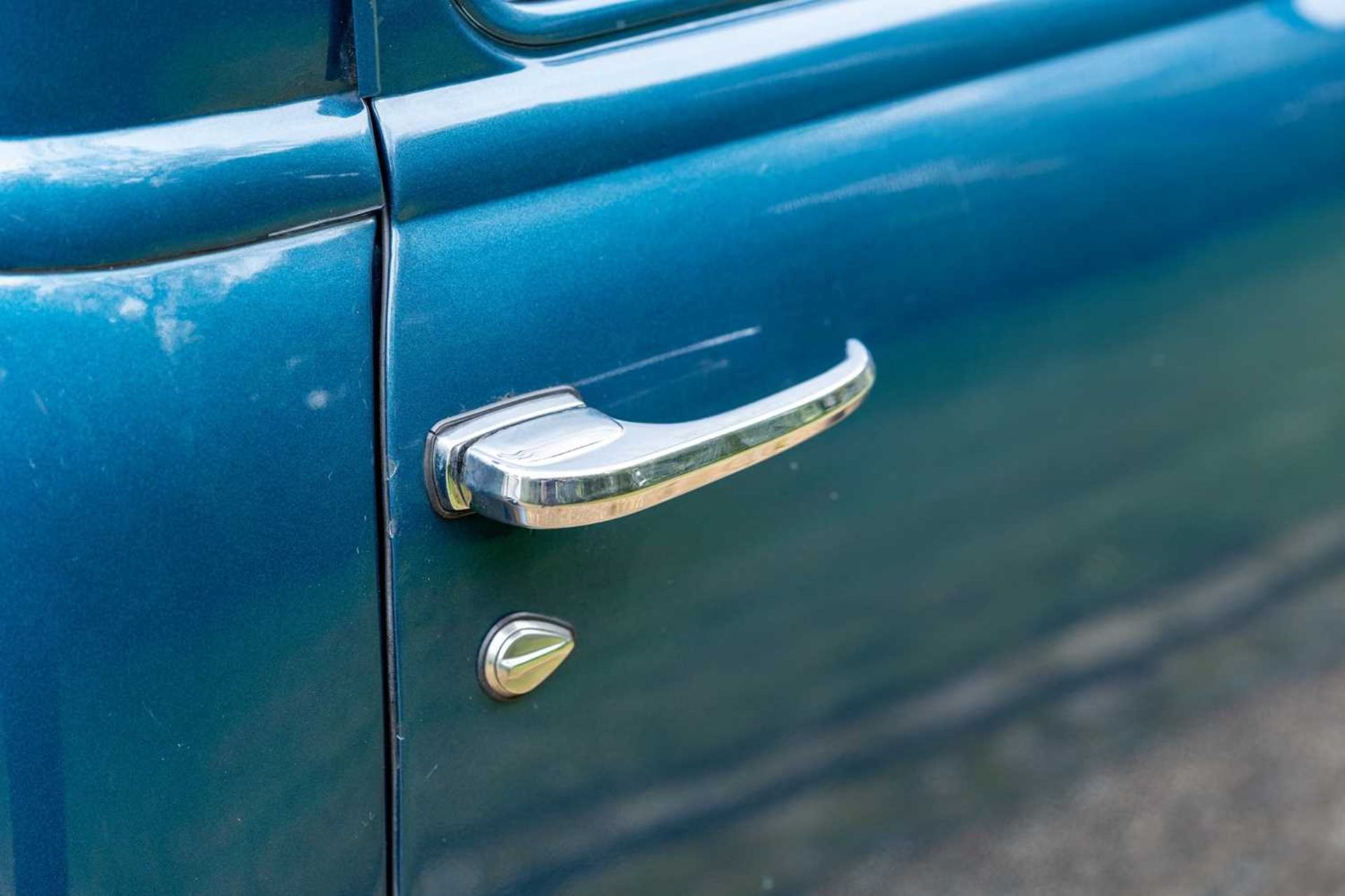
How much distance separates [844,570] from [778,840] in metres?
0.28

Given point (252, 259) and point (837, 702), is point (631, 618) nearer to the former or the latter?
point (837, 702)

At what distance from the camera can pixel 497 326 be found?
3.42 ft

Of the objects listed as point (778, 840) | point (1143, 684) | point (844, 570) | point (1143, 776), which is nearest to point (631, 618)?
point (844, 570)

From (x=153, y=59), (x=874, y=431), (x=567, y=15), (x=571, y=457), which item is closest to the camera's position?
(x=153, y=59)

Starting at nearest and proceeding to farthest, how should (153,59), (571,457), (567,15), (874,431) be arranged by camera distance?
(153,59)
(571,457)
(567,15)
(874,431)

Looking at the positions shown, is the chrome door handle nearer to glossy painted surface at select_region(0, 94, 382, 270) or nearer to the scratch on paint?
the scratch on paint

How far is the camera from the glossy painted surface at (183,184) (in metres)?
0.88

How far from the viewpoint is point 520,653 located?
1.08 m

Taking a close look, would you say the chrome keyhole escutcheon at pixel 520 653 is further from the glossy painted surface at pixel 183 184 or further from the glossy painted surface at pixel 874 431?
the glossy painted surface at pixel 183 184

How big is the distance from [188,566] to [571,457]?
0.27 meters

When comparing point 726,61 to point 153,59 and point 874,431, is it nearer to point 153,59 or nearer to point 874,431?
point 874,431

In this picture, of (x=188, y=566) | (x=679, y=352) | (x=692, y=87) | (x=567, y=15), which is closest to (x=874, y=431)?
(x=679, y=352)

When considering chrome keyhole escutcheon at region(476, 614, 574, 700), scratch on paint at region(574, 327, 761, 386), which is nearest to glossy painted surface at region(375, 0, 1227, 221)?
scratch on paint at region(574, 327, 761, 386)

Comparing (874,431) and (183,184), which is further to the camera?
(874,431)
